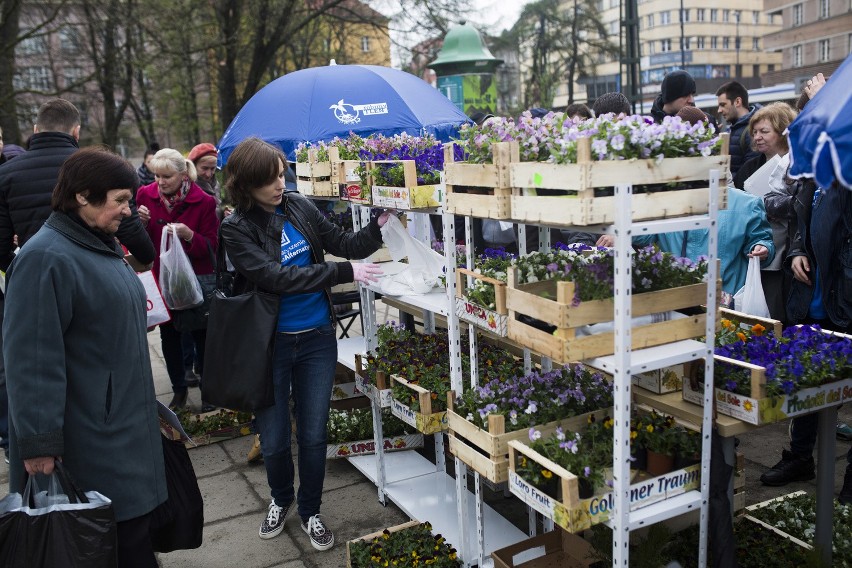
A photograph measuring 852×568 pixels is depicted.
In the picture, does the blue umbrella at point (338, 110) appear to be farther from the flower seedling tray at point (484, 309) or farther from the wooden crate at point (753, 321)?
the wooden crate at point (753, 321)

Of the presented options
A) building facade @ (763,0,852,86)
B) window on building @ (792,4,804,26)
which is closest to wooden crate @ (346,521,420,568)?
building facade @ (763,0,852,86)

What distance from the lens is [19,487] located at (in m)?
2.74

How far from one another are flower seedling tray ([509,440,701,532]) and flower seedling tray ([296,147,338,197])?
2.19 metres

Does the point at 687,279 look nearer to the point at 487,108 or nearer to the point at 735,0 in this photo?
the point at 487,108

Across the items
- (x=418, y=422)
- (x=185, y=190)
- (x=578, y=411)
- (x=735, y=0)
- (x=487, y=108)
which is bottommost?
(x=418, y=422)

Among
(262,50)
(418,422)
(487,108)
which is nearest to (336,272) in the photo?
(418,422)

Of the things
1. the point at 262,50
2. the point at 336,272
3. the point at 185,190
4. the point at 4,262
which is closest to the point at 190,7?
the point at 262,50

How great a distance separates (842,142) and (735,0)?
3794 inches

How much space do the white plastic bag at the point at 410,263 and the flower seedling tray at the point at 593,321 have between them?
1.12m

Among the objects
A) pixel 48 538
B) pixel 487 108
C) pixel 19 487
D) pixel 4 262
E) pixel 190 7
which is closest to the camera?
pixel 48 538

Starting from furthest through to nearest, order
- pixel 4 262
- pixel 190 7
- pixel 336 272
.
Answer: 1. pixel 190 7
2. pixel 4 262
3. pixel 336 272

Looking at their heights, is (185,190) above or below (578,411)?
above

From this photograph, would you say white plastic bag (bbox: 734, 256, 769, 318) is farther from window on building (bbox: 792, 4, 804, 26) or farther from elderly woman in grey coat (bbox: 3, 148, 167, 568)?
window on building (bbox: 792, 4, 804, 26)

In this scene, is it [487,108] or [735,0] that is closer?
[487,108]
